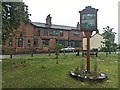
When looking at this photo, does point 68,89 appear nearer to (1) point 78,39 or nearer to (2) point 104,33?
(2) point 104,33

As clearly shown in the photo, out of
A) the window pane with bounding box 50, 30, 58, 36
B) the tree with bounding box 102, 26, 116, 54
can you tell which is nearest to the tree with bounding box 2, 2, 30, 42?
the tree with bounding box 102, 26, 116, 54

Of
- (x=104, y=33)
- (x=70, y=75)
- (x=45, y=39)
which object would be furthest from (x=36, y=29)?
(x=70, y=75)

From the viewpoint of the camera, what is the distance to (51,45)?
5303cm

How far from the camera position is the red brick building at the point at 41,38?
4612cm

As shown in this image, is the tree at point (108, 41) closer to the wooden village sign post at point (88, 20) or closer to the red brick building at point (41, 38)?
the red brick building at point (41, 38)

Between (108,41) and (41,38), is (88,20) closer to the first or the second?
(108,41)

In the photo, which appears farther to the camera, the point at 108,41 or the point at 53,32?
the point at 53,32

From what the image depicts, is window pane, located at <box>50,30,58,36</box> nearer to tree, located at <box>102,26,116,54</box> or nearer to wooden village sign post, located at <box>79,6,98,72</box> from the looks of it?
tree, located at <box>102,26,116,54</box>

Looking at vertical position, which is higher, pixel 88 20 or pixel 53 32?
→ pixel 53 32

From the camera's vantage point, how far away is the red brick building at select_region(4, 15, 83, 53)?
151 feet

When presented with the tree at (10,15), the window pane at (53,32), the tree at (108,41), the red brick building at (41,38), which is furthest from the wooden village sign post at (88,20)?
the window pane at (53,32)

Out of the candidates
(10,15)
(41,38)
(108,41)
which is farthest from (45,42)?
(10,15)

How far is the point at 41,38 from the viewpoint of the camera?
5103 cm

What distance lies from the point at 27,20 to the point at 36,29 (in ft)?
89.6
